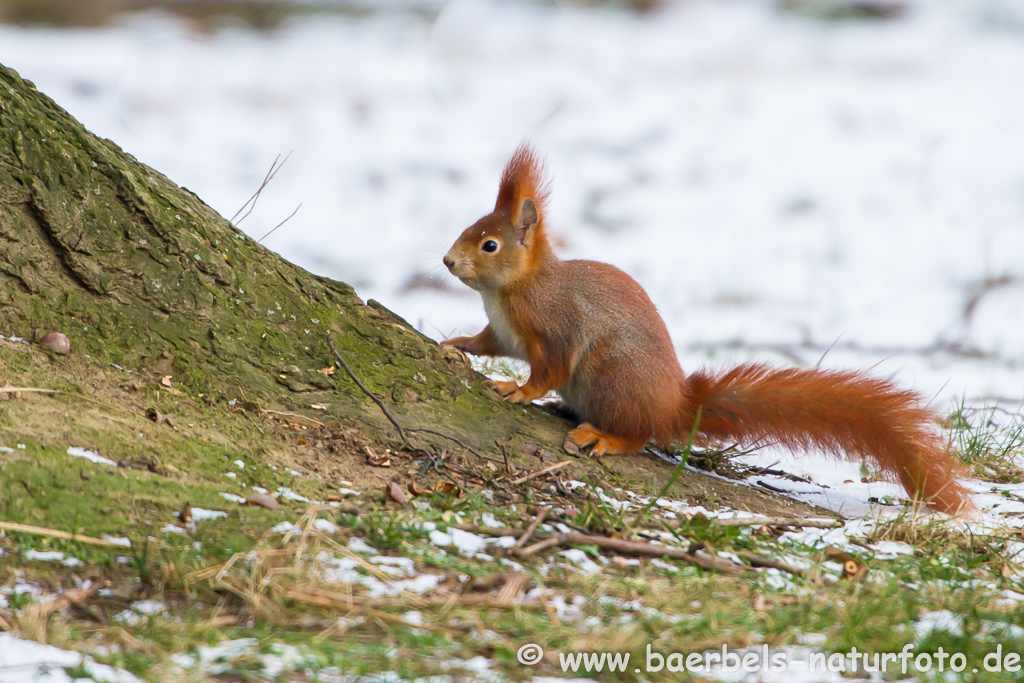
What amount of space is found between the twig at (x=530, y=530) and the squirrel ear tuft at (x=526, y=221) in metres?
1.35

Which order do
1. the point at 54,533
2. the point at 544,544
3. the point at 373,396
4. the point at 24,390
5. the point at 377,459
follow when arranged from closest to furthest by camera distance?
the point at 54,533 < the point at 544,544 < the point at 24,390 < the point at 377,459 < the point at 373,396

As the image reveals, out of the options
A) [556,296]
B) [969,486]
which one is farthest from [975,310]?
[556,296]

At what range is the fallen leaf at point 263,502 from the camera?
2.06 meters

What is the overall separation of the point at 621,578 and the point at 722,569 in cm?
25

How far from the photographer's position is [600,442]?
115 inches

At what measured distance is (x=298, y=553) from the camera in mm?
1805

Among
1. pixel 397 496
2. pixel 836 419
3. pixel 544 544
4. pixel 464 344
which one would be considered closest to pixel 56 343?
pixel 397 496

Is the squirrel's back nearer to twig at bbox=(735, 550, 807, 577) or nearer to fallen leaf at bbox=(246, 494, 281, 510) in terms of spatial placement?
twig at bbox=(735, 550, 807, 577)

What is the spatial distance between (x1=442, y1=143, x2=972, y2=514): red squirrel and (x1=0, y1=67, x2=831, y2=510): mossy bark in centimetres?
25

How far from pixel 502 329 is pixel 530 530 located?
4.38 ft

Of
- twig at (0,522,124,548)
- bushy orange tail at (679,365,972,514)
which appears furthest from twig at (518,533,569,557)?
bushy orange tail at (679,365,972,514)

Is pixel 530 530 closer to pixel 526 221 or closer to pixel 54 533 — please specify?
pixel 54 533

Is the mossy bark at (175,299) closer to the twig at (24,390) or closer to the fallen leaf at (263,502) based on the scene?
the twig at (24,390)

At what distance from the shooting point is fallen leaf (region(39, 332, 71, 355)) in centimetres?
232
